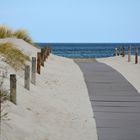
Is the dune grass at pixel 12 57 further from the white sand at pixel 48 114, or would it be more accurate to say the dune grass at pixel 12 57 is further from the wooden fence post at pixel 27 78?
the wooden fence post at pixel 27 78

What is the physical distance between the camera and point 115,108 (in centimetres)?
1505

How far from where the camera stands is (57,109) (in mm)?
14664

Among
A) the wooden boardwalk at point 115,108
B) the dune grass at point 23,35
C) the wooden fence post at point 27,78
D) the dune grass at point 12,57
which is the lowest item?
the wooden boardwalk at point 115,108

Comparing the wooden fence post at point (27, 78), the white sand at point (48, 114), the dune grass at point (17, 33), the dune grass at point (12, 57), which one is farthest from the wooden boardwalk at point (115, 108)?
the dune grass at point (17, 33)

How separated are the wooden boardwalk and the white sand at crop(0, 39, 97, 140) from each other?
0.85 feet

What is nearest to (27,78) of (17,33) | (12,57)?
(12,57)

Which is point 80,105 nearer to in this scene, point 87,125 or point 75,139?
point 87,125

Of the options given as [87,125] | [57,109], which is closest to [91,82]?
[57,109]

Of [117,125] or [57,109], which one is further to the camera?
[57,109]

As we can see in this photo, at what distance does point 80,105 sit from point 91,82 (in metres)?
6.65

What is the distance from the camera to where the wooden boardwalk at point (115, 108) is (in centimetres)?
1164

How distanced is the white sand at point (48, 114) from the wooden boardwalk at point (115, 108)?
0.85 feet

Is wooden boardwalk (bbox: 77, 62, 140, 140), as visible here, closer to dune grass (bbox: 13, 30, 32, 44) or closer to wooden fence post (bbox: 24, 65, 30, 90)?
wooden fence post (bbox: 24, 65, 30, 90)

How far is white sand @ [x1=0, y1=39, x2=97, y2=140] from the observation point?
1075 centimetres
